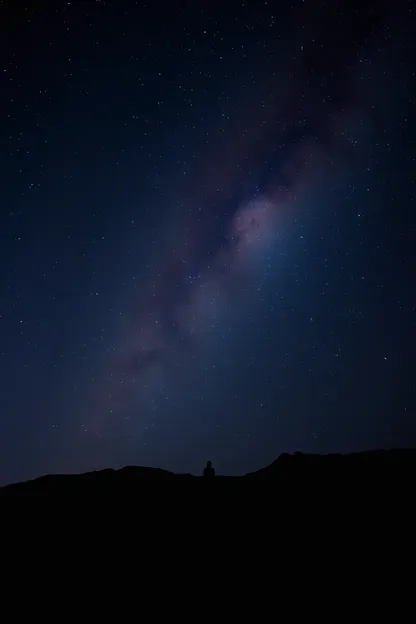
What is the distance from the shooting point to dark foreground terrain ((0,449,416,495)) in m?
13.2

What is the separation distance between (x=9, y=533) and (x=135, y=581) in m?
5.23

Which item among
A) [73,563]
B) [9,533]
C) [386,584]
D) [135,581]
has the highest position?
[9,533]

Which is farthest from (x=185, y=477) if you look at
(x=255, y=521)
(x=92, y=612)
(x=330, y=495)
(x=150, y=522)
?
(x=92, y=612)

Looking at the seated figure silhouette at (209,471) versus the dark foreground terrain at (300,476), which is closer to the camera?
the dark foreground terrain at (300,476)

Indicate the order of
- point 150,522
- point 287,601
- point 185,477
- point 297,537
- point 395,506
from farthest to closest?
Answer: 1. point 185,477
2. point 150,522
3. point 395,506
4. point 297,537
5. point 287,601

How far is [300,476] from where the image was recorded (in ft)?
45.8

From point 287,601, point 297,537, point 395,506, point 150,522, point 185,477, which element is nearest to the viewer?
point 287,601

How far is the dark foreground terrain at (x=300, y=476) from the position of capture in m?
13.2

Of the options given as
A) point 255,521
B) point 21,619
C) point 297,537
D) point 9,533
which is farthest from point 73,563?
point 297,537

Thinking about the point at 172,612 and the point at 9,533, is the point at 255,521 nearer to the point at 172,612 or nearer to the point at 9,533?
the point at 172,612

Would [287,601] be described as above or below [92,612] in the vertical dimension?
below

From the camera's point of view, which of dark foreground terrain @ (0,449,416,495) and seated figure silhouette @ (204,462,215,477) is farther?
seated figure silhouette @ (204,462,215,477)

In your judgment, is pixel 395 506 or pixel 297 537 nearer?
pixel 297 537

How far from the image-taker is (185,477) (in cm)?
1605
